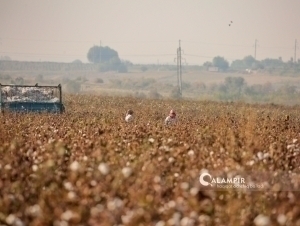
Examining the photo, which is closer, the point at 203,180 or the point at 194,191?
the point at 194,191

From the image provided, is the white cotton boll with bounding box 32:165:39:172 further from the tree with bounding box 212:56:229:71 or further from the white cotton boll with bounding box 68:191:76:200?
the tree with bounding box 212:56:229:71

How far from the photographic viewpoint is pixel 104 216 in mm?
4805

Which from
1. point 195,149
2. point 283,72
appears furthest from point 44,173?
point 283,72

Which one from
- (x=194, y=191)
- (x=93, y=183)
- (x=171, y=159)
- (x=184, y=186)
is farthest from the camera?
(x=171, y=159)

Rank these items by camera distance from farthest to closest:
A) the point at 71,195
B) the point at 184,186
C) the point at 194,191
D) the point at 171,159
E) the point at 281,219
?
1. the point at 171,159
2. the point at 184,186
3. the point at 194,191
4. the point at 71,195
5. the point at 281,219

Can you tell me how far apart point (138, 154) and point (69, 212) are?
2482 mm

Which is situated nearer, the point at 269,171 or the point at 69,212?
the point at 69,212

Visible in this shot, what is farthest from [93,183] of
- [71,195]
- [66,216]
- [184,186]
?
[184,186]

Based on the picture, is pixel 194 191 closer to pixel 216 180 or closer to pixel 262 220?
pixel 216 180

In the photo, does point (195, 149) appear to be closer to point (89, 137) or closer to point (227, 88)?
point (89, 137)

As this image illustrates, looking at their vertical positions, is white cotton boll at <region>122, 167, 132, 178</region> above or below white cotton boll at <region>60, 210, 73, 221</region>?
above

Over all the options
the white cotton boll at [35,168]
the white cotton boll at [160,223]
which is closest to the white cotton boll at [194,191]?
the white cotton boll at [160,223]

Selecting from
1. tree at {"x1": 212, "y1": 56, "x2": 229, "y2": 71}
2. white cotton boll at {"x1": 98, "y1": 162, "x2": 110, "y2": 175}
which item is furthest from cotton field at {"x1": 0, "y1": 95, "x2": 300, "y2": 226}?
tree at {"x1": 212, "y1": 56, "x2": 229, "y2": 71}

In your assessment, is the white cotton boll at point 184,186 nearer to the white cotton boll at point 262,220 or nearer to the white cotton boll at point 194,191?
the white cotton boll at point 194,191
